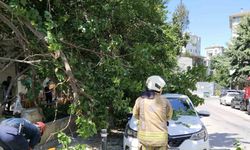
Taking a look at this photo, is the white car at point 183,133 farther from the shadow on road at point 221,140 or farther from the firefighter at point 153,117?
the shadow on road at point 221,140

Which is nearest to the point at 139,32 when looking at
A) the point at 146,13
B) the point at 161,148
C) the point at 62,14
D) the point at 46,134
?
the point at 146,13

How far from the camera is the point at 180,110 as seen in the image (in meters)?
10.5

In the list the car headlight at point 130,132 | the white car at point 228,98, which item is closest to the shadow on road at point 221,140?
the car headlight at point 130,132

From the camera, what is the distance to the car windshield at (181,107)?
1048cm

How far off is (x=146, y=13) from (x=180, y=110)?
10.4 feet

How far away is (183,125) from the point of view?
31.3ft

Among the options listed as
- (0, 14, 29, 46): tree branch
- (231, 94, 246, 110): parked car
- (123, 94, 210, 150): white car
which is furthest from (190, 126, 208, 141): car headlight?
(231, 94, 246, 110): parked car

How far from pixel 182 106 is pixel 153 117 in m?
4.92

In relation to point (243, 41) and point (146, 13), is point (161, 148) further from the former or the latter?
point (243, 41)

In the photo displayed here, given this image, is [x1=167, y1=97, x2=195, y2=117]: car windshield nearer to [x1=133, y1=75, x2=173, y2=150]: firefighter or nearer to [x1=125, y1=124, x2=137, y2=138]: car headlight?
[x1=125, y1=124, x2=137, y2=138]: car headlight

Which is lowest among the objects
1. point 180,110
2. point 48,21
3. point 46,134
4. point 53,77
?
point 46,134

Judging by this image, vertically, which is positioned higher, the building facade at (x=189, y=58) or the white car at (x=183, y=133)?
the building facade at (x=189, y=58)

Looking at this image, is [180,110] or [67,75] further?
[180,110]

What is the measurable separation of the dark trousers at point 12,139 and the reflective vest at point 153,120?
1.53 m
